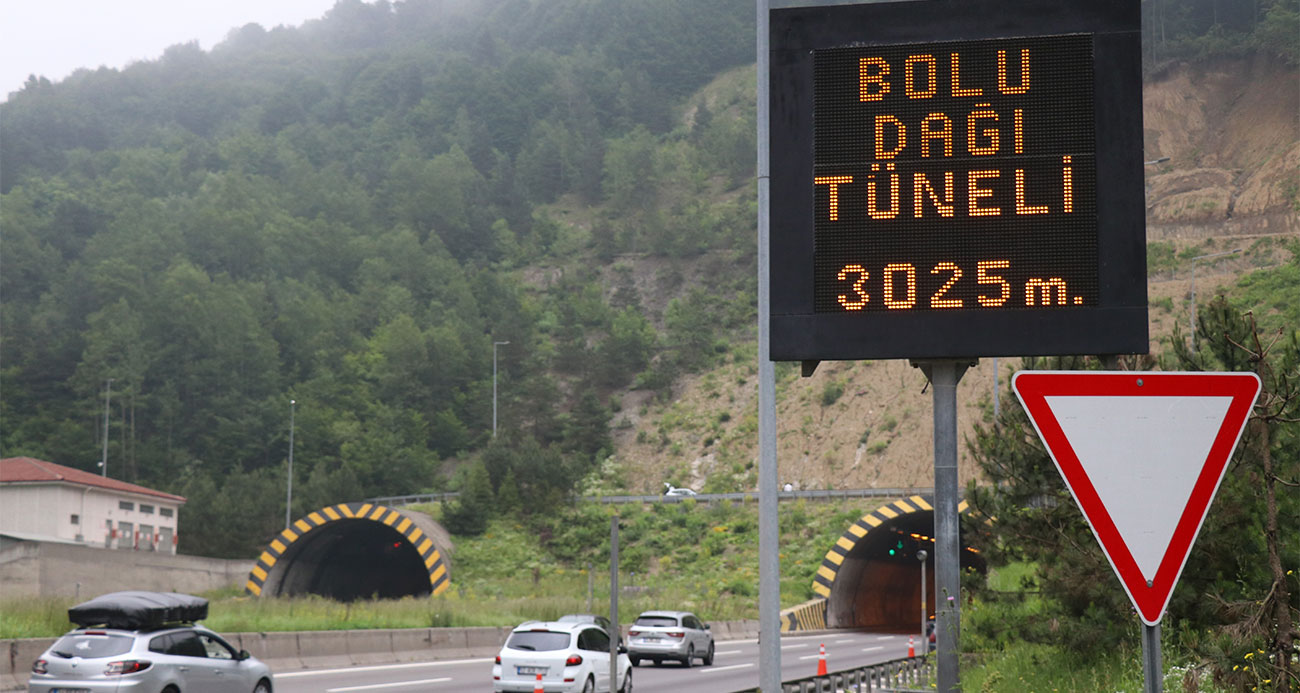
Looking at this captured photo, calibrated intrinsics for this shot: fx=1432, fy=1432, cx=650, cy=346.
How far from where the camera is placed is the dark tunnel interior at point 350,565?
219 ft

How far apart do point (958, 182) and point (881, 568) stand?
2529 inches

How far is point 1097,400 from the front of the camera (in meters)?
5.00

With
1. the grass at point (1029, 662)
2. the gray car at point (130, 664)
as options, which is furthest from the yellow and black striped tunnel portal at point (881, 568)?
the gray car at point (130, 664)

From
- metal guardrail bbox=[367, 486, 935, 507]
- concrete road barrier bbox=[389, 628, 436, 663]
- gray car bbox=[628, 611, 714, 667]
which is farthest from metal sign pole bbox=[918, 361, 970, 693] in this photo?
metal guardrail bbox=[367, 486, 935, 507]

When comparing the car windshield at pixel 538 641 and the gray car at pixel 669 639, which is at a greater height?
the car windshield at pixel 538 641

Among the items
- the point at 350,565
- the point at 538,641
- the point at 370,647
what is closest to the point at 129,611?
the point at 538,641

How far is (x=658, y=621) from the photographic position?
36250mm

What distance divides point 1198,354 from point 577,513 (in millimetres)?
68455

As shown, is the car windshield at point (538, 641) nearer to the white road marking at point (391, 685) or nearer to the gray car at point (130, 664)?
the white road marking at point (391, 685)

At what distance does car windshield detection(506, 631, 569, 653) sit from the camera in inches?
938

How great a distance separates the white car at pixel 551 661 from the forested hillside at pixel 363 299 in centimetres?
5537

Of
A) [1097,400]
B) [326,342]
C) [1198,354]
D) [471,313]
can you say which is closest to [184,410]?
[326,342]

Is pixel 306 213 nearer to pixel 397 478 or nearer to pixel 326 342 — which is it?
pixel 326 342

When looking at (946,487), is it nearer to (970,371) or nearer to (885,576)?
(885,576)
